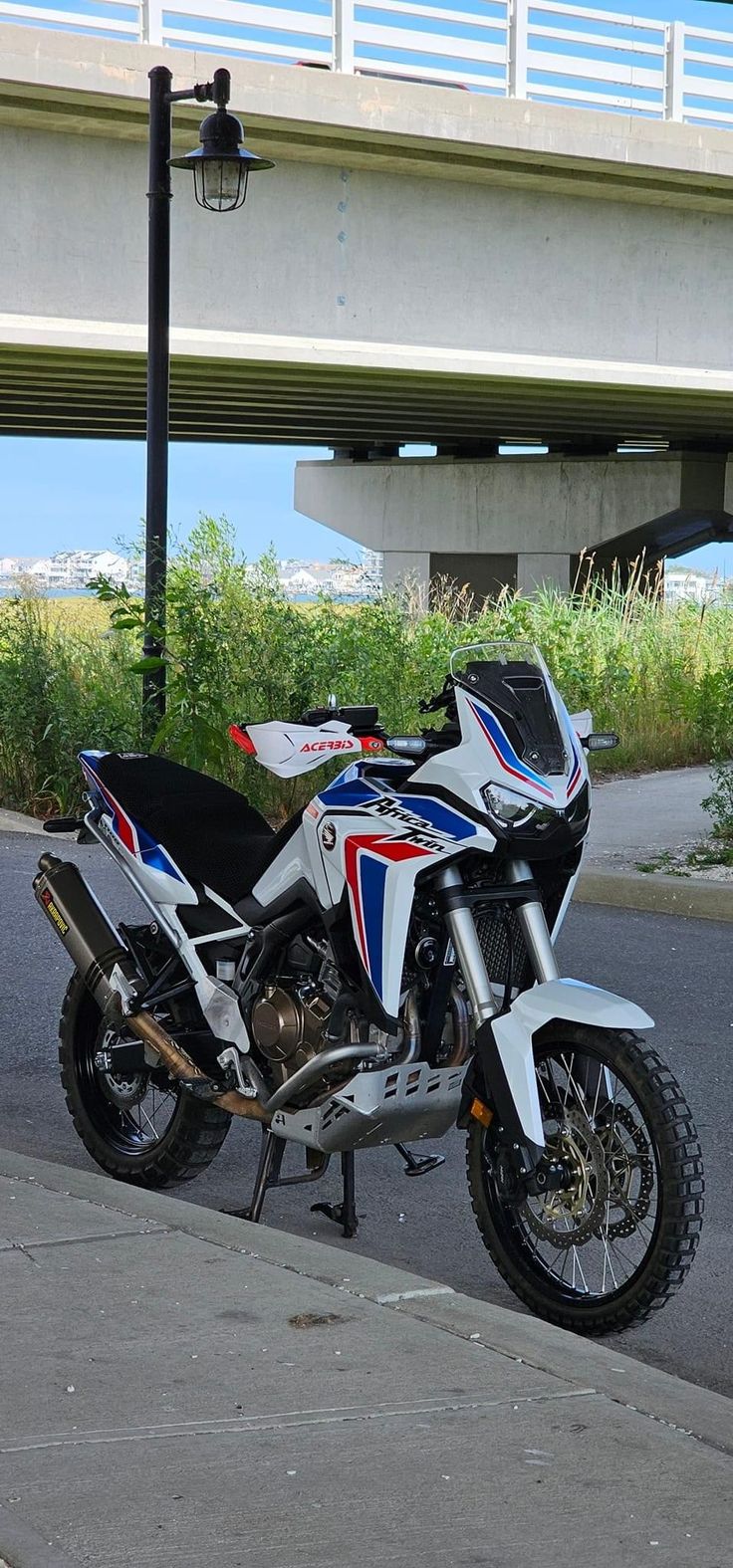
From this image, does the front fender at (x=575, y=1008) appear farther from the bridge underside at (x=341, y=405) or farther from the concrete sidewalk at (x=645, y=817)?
the bridge underside at (x=341, y=405)

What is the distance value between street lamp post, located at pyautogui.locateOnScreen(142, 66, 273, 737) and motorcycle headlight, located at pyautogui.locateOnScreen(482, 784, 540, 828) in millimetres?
8586

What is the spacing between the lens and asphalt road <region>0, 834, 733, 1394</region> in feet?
14.3

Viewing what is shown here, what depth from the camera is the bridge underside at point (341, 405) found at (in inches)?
942

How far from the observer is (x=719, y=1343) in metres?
4.13

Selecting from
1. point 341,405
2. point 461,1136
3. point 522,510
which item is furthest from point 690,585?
point 522,510

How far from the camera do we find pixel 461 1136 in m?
5.69

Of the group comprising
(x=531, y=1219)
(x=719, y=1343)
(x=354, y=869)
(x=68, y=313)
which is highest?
(x=68, y=313)

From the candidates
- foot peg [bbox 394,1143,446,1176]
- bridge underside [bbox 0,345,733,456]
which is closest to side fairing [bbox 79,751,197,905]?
foot peg [bbox 394,1143,446,1176]

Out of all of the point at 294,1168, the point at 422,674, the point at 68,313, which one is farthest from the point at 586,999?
the point at 68,313

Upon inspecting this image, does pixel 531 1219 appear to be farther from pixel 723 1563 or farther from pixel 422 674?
pixel 422 674

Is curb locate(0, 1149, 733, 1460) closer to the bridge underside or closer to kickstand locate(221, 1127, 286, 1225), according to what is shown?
kickstand locate(221, 1127, 286, 1225)

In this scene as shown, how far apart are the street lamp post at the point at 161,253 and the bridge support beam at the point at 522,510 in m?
22.4

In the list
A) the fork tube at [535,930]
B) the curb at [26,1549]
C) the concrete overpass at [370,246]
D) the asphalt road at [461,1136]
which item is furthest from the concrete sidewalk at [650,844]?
the concrete overpass at [370,246]

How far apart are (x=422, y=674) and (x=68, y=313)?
31.6 ft
